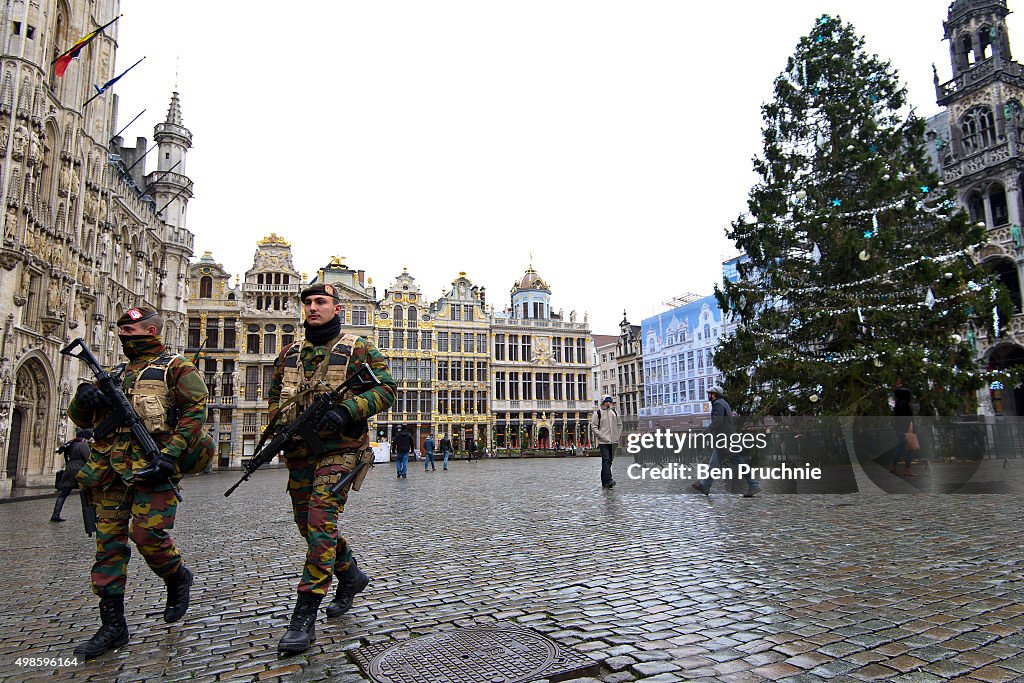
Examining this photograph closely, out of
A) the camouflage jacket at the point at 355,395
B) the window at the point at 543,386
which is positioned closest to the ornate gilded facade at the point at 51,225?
the camouflage jacket at the point at 355,395

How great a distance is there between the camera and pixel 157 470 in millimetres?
3846

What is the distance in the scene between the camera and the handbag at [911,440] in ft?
38.7

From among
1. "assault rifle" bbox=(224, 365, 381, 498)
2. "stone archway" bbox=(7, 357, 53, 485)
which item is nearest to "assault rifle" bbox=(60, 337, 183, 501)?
"assault rifle" bbox=(224, 365, 381, 498)

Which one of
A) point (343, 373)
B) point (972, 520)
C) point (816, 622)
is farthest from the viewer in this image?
point (972, 520)

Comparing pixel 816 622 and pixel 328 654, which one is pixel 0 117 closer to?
pixel 328 654

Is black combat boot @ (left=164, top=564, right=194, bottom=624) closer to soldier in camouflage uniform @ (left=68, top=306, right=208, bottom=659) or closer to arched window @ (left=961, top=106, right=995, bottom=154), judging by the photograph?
soldier in camouflage uniform @ (left=68, top=306, right=208, bottom=659)

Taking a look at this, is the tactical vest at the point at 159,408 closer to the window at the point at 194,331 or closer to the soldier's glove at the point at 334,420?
the soldier's glove at the point at 334,420

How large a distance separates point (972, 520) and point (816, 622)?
5380 mm

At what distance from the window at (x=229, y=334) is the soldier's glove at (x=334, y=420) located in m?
49.5

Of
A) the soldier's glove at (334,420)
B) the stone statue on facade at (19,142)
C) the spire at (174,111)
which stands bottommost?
the soldier's glove at (334,420)

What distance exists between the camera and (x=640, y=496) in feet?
39.1

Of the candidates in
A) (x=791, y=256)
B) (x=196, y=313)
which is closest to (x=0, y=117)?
(x=791, y=256)

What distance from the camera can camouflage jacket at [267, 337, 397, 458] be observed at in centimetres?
402

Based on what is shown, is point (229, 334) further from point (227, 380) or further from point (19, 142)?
point (19, 142)
